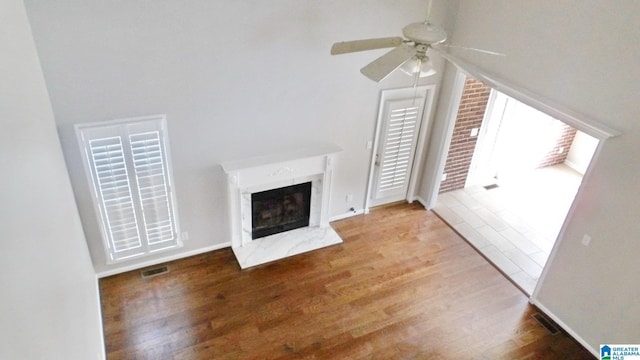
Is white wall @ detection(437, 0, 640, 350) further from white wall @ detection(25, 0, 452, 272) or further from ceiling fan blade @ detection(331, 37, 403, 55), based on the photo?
ceiling fan blade @ detection(331, 37, 403, 55)

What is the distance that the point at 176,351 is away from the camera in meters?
4.43

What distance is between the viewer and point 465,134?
6.89 m

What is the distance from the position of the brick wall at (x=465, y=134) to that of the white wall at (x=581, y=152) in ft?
8.76

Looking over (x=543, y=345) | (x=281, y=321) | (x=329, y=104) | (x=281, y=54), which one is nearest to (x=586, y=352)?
(x=543, y=345)

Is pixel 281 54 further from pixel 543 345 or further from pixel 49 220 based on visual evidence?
pixel 543 345

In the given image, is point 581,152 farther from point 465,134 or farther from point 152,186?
point 152,186

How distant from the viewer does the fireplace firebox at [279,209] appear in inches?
227

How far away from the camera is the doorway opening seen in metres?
6.28

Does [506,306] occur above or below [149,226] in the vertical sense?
below

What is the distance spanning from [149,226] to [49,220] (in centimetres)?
245

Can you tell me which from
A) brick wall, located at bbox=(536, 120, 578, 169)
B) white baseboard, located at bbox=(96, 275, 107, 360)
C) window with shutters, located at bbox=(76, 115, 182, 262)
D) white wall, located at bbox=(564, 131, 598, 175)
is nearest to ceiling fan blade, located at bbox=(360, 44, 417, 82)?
window with shutters, located at bbox=(76, 115, 182, 262)

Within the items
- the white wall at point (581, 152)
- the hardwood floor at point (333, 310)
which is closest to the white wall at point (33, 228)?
the hardwood floor at point (333, 310)

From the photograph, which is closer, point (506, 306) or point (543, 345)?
point (543, 345)

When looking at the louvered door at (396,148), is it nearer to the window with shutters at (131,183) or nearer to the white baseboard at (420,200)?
the white baseboard at (420,200)
